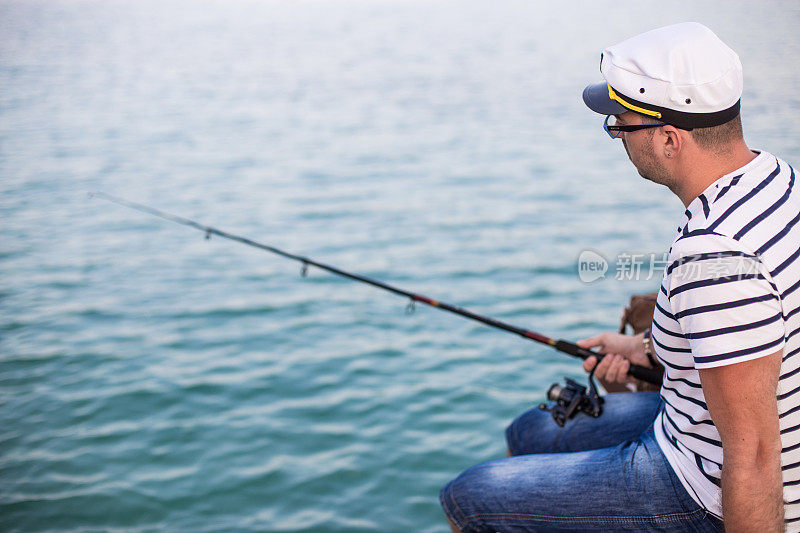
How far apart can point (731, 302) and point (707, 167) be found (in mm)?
373

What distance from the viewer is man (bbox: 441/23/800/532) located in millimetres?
1715

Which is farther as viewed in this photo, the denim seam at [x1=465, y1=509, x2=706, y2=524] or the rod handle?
the rod handle

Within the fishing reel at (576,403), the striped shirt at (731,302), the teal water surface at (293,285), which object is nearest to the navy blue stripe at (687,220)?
the striped shirt at (731,302)

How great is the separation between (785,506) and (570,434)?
32.4 inches

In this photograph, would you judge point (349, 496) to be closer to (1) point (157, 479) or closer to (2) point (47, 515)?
(1) point (157, 479)

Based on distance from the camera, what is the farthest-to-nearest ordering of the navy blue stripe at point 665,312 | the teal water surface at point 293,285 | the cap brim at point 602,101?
the teal water surface at point 293,285, the cap brim at point 602,101, the navy blue stripe at point 665,312

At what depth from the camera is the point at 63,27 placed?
36.3m

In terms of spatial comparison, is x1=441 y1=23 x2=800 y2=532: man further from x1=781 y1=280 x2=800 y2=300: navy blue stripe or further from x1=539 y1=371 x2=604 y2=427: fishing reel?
x1=539 y1=371 x2=604 y2=427: fishing reel

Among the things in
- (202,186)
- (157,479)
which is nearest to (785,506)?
(157,479)

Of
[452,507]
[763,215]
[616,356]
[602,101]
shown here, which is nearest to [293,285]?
[616,356]

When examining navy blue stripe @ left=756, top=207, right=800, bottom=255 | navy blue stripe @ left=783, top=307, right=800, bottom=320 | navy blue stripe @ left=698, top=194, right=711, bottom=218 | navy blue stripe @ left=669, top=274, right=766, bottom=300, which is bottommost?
navy blue stripe @ left=783, top=307, right=800, bottom=320

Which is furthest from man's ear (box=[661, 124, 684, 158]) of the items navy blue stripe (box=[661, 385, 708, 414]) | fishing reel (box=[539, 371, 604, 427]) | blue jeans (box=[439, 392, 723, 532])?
fishing reel (box=[539, 371, 604, 427])

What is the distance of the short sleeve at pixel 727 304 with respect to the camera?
5.55 ft

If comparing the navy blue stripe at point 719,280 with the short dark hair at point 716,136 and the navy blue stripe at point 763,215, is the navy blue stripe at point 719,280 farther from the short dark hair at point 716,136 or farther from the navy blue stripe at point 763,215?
the short dark hair at point 716,136
